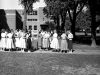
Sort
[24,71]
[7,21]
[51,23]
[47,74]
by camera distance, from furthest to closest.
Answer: [51,23] < [7,21] < [24,71] < [47,74]

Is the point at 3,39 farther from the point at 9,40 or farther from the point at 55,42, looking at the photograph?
the point at 55,42

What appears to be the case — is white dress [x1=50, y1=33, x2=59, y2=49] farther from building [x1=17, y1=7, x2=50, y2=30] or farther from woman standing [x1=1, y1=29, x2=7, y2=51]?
building [x1=17, y1=7, x2=50, y2=30]

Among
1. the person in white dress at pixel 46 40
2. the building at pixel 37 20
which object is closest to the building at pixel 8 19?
the building at pixel 37 20

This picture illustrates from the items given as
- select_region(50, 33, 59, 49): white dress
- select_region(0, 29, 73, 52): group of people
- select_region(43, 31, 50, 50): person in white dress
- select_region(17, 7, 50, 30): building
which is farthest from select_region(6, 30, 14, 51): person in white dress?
select_region(17, 7, 50, 30): building

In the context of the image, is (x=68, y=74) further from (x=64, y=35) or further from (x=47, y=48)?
(x=47, y=48)

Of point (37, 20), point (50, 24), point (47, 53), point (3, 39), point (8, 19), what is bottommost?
point (47, 53)

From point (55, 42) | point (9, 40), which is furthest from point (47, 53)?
point (9, 40)

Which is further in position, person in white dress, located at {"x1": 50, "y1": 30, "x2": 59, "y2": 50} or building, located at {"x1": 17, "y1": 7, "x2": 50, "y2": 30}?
building, located at {"x1": 17, "y1": 7, "x2": 50, "y2": 30}

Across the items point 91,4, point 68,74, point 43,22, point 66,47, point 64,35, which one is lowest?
point 68,74

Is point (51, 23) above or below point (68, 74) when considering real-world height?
above

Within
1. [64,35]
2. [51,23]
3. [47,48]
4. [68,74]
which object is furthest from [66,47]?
[51,23]

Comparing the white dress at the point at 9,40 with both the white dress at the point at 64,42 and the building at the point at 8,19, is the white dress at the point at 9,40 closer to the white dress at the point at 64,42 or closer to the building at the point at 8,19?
the white dress at the point at 64,42

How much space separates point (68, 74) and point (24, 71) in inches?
80.1

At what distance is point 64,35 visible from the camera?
11766mm
